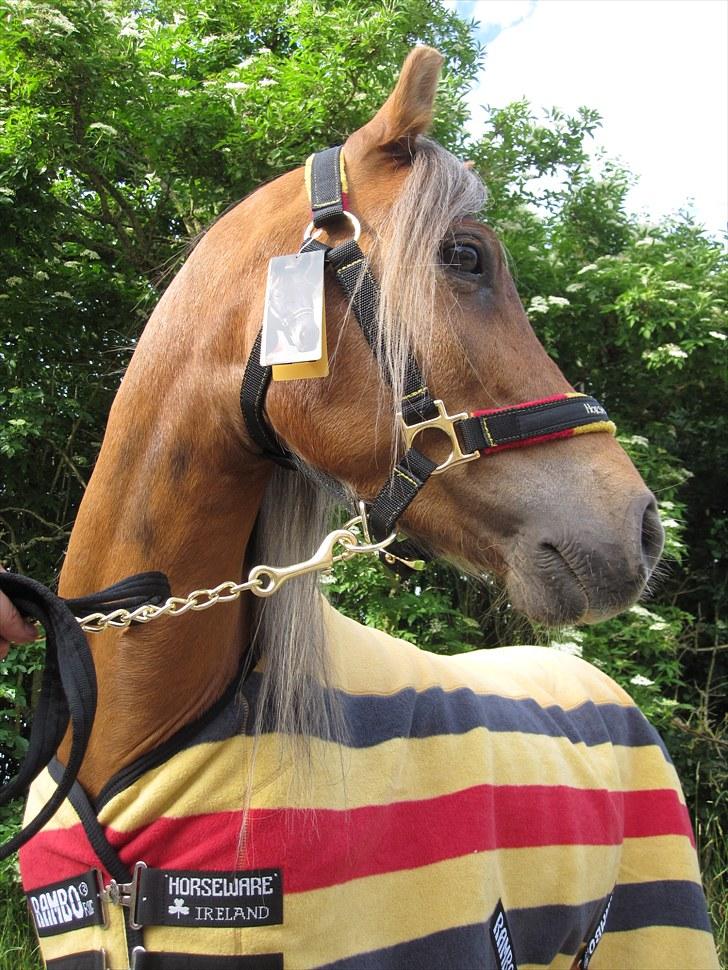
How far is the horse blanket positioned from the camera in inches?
46.5

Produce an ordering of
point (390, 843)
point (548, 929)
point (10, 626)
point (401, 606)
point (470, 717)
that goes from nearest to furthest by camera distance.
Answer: point (10, 626)
point (390, 843)
point (470, 717)
point (548, 929)
point (401, 606)

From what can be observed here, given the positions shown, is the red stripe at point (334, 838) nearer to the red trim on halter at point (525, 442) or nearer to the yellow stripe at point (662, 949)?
the yellow stripe at point (662, 949)

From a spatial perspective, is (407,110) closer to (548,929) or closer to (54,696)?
(54,696)

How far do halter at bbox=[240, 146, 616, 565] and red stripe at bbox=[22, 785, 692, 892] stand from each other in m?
0.49

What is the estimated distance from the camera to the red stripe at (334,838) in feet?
3.89

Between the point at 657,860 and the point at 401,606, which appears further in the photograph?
the point at 401,606

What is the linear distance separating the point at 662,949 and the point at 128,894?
1493mm

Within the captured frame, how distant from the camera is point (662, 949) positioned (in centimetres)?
199

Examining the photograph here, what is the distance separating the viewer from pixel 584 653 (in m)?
3.82

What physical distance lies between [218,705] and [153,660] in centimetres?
→ 13

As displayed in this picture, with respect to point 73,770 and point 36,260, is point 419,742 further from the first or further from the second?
point 36,260

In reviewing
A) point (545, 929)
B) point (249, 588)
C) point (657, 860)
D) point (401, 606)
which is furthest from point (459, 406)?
point (401, 606)

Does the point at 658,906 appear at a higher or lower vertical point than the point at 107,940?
lower

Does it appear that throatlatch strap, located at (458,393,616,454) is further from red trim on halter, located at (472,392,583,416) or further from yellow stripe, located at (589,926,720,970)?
yellow stripe, located at (589,926,720,970)
